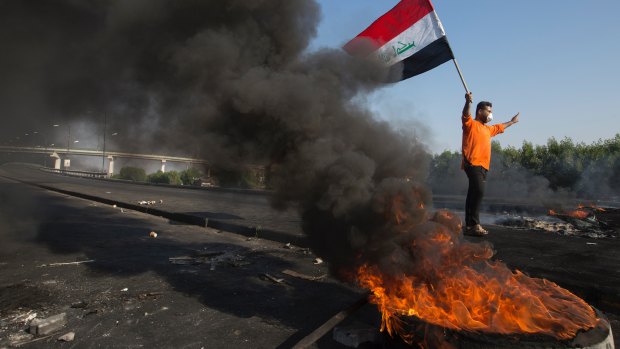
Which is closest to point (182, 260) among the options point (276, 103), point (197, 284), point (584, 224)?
point (197, 284)

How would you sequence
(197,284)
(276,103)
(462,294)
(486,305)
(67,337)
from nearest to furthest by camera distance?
(486,305) → (462,294) → (67,337) → (276,103) → (197,284)

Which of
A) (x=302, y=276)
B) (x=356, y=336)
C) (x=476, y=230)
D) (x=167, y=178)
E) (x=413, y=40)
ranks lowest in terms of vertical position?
(x=302, y=276)

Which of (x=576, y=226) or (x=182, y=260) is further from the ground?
(x=576, y=226)

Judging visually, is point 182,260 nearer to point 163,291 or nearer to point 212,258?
point 212,258

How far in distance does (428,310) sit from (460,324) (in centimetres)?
26

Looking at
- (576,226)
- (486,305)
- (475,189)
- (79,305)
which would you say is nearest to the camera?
(486,305)

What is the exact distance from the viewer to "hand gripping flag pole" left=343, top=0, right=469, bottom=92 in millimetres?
5492

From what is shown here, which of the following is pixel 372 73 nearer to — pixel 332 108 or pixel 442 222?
pixel 332 108

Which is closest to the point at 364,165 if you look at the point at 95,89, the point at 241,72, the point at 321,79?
the point at 321,79

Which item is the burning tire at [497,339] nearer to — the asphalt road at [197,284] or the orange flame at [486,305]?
the orange flame at [486,305]

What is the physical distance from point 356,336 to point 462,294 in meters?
0.93

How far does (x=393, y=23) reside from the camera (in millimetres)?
5562

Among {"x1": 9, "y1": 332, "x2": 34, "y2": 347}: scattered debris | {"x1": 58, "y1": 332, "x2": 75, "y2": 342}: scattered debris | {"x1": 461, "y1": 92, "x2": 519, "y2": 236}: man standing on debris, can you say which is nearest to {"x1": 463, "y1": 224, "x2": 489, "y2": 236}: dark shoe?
{"x1": 461, "y1": 92, "x2": 519, "y2": 236}: man standing on debris

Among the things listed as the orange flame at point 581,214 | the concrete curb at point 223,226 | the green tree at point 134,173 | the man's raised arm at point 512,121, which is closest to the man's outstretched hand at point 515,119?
the man's raised arm at point 512,121
